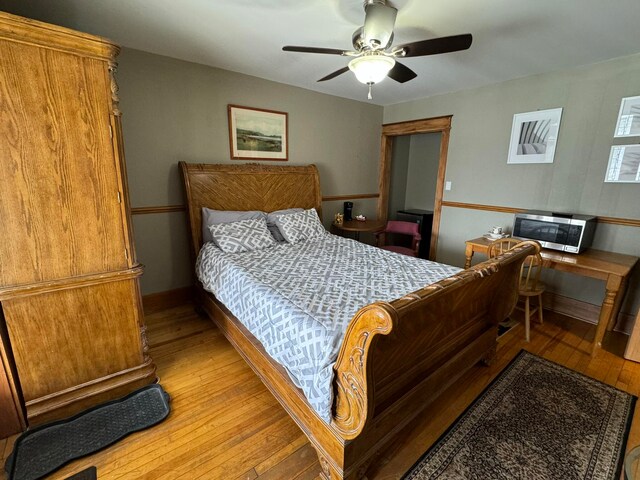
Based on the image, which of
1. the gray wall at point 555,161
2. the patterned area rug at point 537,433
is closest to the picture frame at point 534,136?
the gray wall at point 555,161

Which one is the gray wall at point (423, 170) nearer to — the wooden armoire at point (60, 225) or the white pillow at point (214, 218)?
the white pillow at point (214, 218)

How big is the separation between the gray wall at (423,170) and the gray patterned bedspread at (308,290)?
110 inches

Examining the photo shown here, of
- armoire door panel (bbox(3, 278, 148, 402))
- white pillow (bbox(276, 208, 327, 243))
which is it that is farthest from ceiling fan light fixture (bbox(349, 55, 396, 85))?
armoire door panel (bbox(3, 278, 148, 402))

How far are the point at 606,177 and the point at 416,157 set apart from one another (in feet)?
9.58

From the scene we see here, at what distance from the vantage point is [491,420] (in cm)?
170

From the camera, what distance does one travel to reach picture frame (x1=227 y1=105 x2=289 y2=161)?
3.09m

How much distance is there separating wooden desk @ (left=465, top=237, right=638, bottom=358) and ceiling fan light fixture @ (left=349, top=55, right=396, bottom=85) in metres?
2.16

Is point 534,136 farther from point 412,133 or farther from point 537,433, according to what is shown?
point 537,433

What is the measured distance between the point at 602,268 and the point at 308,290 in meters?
2.32

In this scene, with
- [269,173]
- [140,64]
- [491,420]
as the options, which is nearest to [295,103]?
[269,173]

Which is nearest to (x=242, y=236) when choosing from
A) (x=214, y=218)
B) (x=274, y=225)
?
(x=214, y=218)

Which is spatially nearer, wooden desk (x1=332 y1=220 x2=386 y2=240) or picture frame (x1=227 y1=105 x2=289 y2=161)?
picture frame (x1=227 y1=105 x2=289 y2=161)

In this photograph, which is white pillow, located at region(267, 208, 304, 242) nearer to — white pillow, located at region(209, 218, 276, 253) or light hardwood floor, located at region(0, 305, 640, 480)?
white pillow, located at region(209, 218, 276, 253)

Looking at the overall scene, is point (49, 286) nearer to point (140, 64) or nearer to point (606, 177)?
point (140, 64)
